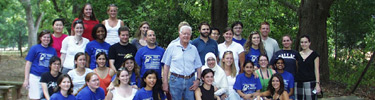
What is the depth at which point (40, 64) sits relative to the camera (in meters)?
5.82

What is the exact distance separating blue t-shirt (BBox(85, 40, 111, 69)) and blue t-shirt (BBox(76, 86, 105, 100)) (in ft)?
2.62

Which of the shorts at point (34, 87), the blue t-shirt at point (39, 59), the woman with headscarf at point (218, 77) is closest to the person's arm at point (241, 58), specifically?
the woman with headscarf at point (218, 77)

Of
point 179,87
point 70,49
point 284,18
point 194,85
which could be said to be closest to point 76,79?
point 70,49

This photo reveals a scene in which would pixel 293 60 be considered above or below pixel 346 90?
above

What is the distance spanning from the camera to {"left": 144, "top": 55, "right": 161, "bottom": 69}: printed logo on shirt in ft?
17.6

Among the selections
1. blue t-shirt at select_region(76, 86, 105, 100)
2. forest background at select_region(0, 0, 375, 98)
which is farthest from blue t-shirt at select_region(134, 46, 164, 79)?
forest background at select_region(0, 0, 375, 98)

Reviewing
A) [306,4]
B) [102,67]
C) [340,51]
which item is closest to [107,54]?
[102,67]

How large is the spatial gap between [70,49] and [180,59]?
196 cm

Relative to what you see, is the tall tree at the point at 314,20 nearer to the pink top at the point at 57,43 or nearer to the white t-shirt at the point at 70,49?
the white t-shirt at the point at 70,49

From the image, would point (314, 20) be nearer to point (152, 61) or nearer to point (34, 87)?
point (152, 61)

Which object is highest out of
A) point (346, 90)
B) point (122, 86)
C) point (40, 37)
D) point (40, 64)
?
point (40, 37)

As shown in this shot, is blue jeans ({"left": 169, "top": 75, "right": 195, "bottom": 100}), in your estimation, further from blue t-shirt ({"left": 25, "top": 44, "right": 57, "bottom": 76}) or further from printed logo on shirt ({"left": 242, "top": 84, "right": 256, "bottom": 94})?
blue t-shirt ({"left": 25, "top": 44, "right": 57, "bottom": 76})

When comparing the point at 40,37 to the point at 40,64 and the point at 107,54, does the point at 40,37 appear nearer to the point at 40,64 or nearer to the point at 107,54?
the point at 40,64

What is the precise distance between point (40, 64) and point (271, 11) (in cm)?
960
